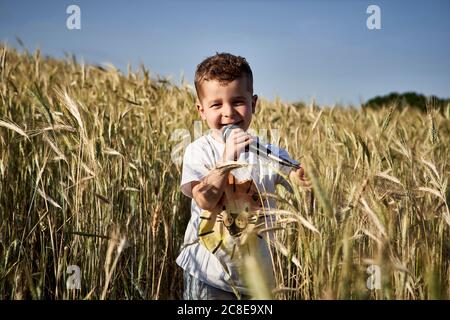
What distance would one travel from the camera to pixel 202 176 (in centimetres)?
143

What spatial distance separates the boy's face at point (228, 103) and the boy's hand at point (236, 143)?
0.38ft

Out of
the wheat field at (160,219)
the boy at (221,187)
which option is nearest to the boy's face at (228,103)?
the boy at (221,187)

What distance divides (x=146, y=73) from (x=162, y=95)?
0.26 meters

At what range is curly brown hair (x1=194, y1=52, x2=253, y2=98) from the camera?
141cm

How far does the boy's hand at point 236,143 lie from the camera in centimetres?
125

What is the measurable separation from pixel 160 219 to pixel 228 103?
0.67 m

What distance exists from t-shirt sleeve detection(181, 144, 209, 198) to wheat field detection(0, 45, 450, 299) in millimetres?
115

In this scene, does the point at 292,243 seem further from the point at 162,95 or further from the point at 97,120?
the point at 162,95

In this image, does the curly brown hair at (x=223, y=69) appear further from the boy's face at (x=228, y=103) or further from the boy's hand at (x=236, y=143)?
the boy's hand at (x=236, y=143)

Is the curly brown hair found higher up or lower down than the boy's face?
higher up

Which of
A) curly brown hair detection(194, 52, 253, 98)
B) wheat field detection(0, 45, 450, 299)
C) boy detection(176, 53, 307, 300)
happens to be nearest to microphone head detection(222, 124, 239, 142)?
boy detection(176, 53, 307, 300)

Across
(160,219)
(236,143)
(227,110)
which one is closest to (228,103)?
(227,110)

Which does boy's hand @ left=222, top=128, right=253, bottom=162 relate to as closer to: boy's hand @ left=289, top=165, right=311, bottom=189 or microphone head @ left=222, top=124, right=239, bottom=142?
microphone head @ left=222, top=124, right=239, bottom=142
